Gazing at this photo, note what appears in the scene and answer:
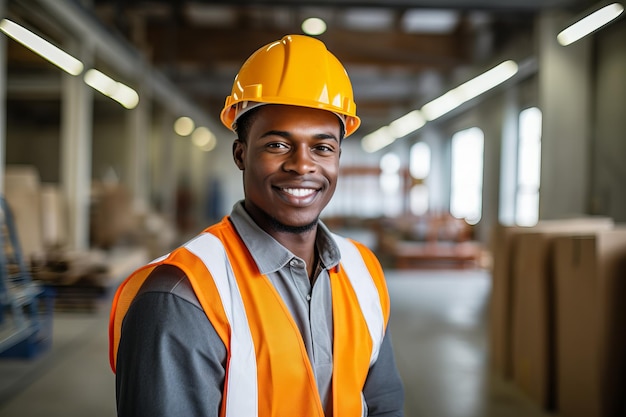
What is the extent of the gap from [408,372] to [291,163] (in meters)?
3.76

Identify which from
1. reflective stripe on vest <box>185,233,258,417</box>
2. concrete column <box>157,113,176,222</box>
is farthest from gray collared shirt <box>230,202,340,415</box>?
concrete column <box>157,113,176,222</box>

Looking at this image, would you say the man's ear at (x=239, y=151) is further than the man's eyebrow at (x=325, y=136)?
Result: Yes

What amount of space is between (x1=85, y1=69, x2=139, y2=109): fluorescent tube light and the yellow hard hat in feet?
25.5

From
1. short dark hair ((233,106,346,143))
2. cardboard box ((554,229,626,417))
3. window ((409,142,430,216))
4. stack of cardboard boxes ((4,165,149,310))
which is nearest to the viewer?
short dark hair ((233,106,346,143))

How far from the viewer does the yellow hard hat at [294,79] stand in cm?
170

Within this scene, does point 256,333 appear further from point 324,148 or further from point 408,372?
point 408,372

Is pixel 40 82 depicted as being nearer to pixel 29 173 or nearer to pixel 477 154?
pixel 29 173

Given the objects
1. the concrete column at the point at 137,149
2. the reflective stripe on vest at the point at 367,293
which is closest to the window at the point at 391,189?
the concrete column at the point at 137,149

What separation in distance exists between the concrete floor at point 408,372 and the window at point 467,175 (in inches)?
370

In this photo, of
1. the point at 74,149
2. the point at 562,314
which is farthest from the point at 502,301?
the point at 74,149

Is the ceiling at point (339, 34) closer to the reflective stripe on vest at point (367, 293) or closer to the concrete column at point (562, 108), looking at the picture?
the concrete column at point (562, 108)

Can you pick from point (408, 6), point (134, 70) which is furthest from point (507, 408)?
point (134, 70)

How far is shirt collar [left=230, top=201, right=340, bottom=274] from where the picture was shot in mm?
1686

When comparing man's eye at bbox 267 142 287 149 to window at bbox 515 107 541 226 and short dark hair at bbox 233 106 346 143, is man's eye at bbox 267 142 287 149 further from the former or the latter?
window at bbox 515 107 541 226
